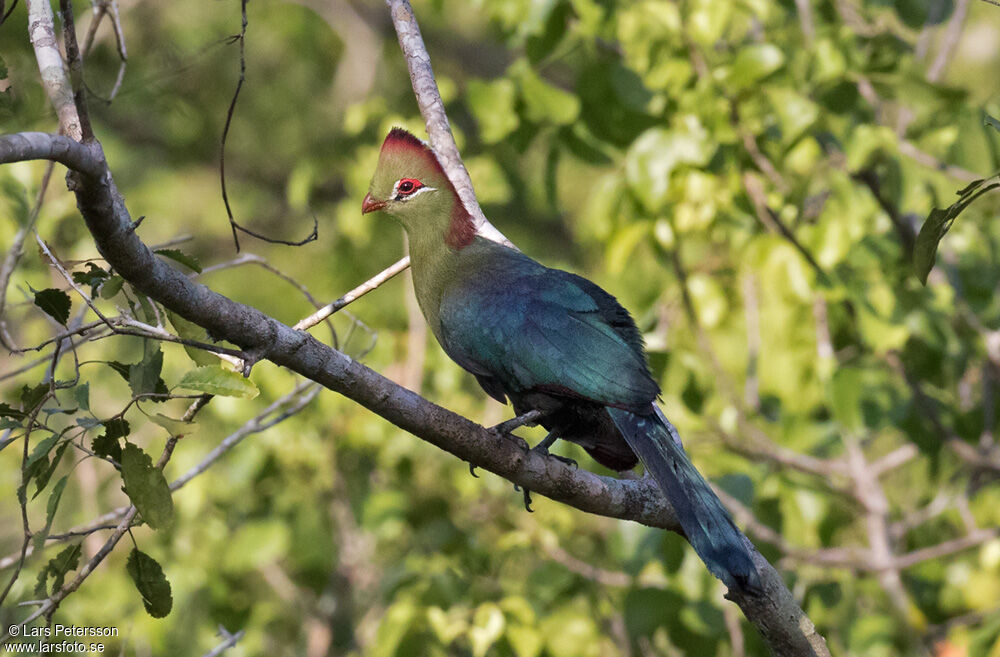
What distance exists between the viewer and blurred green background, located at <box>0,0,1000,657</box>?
3326mm

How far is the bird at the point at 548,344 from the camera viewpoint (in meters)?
2.29

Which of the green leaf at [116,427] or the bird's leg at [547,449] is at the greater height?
the green leaf at [116,427]

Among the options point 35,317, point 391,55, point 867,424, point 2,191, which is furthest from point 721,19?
point 391,55

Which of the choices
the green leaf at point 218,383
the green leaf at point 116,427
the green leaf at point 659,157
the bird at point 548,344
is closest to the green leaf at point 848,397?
the green leaf at point 659,157

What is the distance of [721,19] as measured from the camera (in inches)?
125

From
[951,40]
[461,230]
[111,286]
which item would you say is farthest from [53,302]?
[951,40]

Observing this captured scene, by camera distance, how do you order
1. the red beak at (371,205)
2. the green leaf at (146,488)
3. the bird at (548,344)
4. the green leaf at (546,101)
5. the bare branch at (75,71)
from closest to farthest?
1. the bare branch at (75,71)
2. the green leaf at (146,488)
3. the bird at (548,344)
4. the red beak at (371,205)
5. the green leaf at (546,101)

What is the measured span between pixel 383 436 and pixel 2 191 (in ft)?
6.86

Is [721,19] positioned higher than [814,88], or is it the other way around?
[721,19]

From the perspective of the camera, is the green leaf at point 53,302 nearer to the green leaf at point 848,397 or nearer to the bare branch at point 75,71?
the bare branch at point 75,71

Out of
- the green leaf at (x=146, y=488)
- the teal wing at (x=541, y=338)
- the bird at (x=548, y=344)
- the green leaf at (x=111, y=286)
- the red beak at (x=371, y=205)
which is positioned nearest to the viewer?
the green leaf at (x=146, y=488)

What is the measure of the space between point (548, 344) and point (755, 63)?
1.32m

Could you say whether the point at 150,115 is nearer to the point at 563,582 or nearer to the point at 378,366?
the point at 378,366

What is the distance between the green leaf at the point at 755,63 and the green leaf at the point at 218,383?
2.14m
